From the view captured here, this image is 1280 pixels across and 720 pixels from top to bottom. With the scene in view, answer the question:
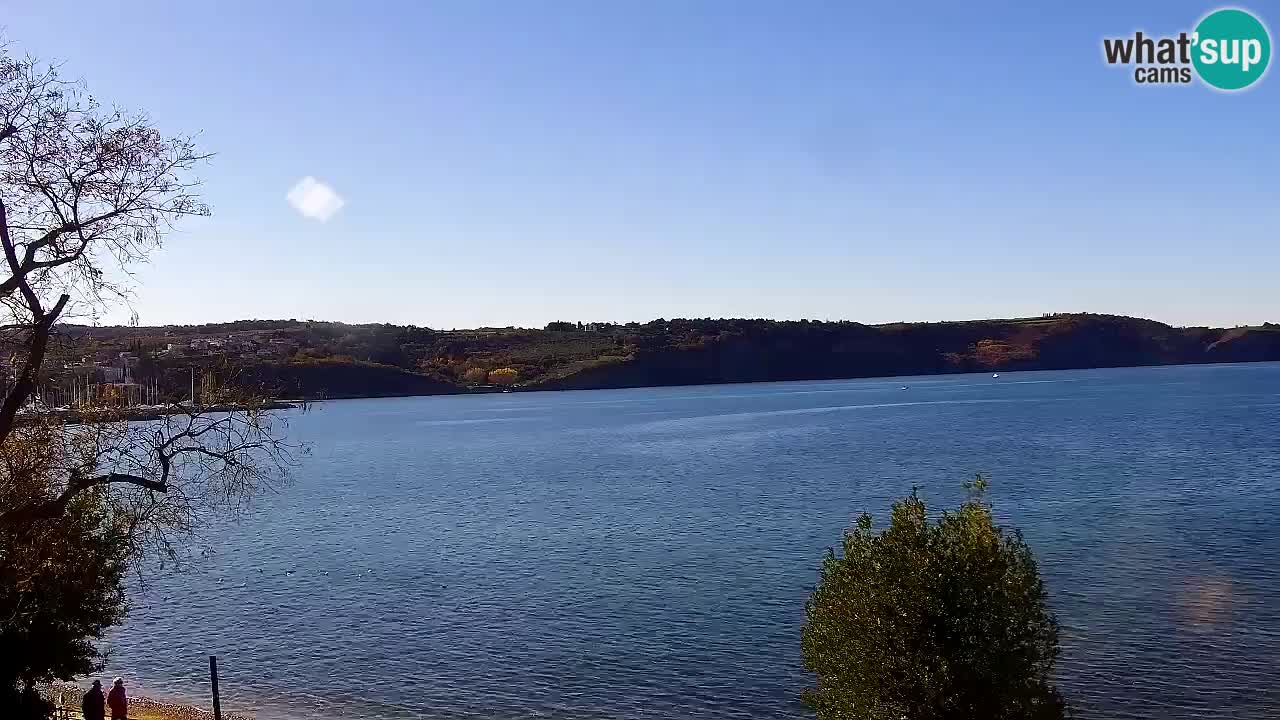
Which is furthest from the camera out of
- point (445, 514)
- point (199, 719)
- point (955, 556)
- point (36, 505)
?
point (445, 514)

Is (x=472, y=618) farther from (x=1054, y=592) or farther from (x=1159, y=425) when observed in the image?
(x=1159, y=425)

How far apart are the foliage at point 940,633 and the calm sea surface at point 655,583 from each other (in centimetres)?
1377

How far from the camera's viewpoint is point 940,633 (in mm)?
21438

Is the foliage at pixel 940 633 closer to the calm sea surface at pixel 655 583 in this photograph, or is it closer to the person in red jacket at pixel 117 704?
the calm sea surface at pixel 655 583

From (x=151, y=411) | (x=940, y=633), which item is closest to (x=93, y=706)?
(x=151, y=411)

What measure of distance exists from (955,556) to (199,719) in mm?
26747

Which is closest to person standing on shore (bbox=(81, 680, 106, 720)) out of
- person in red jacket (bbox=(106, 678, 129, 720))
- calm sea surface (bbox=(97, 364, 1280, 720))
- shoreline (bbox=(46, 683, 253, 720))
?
person in red jacket (bbox=(106, 678, 129, 720))

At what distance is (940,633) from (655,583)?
1305 inches

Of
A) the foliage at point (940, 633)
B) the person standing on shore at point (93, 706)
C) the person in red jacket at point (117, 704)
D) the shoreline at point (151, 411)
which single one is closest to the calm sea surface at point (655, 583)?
the person in red jacket at point (117, 704)

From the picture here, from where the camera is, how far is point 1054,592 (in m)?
→ 47.8

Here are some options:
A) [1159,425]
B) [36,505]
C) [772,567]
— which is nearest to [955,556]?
[36,505]

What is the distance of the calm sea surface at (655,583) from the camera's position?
125ft

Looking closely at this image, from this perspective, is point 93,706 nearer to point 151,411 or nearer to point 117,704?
point 117,704

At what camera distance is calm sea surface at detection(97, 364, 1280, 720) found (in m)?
38.0
